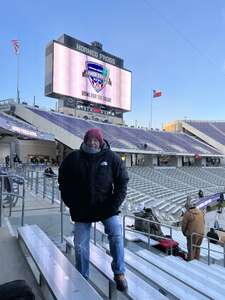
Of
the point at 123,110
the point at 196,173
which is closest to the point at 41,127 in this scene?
the point at 123,110

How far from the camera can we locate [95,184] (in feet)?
8.06

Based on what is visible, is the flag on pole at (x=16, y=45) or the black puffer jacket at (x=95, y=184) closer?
the black puffer jacket at (x=95, y=184)

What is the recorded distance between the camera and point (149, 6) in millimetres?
7895

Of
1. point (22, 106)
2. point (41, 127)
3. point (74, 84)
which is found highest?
point (74, 84)

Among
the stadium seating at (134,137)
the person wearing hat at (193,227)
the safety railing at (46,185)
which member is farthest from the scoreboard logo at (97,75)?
the person wearing hat at (193,227)

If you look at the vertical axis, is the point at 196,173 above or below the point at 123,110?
below

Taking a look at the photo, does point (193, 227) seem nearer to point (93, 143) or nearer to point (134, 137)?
point (93, 143)

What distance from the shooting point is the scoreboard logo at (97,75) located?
33.2m

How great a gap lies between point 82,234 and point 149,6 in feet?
22.4

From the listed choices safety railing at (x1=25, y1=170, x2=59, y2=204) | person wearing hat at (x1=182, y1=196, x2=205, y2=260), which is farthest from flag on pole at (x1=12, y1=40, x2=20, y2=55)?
person wearing hat at (x1=182, y1=196, x2=205, y2=260)

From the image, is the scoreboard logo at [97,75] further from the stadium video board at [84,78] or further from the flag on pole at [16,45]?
the flag on pole at [16,45]

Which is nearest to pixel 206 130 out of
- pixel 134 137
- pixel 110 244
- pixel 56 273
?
pixel 134 137

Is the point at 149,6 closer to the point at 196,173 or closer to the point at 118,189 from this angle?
the point at 118,189

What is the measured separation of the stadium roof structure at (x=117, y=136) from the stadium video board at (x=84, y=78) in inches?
92.7
